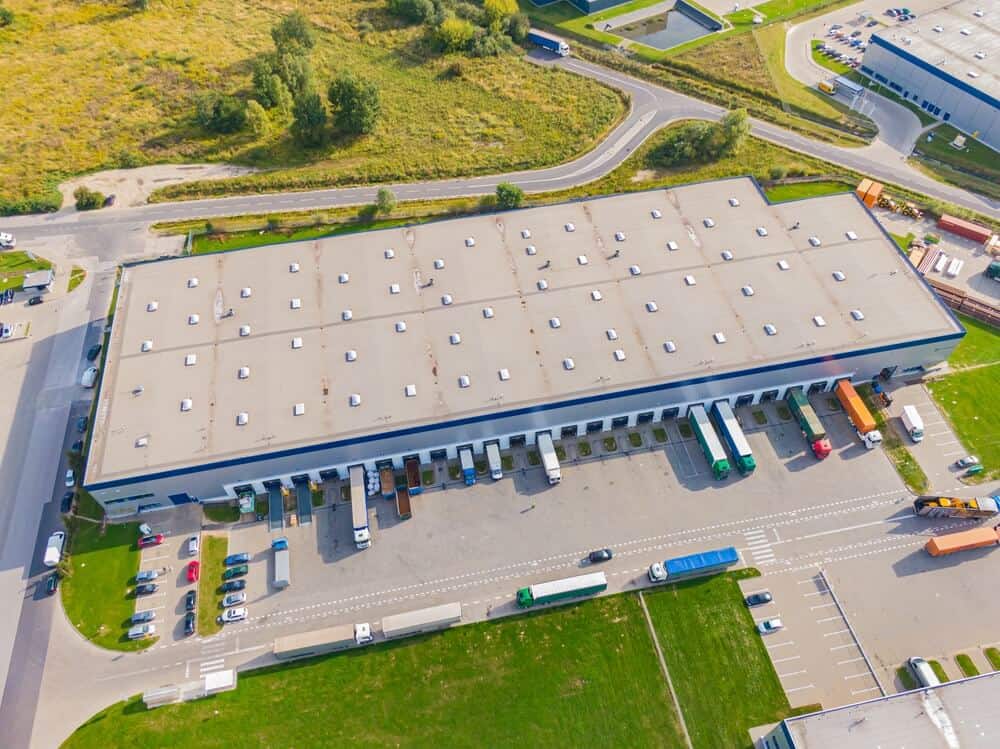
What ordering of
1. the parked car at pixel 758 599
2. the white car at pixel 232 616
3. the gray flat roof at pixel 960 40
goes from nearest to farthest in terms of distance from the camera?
the parked car at pixel 758 599 < the white car at pixel 232 616 < the gray flat roof at pixel 960 40

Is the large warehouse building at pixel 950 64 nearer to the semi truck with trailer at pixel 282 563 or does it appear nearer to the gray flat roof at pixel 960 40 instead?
the gray flat roof at pixel 960 40

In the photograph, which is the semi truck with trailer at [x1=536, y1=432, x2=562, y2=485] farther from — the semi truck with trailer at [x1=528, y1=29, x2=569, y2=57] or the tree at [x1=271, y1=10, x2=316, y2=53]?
the semi truck with trailer at [x1=528, y1=29, x2=569, y2=57]

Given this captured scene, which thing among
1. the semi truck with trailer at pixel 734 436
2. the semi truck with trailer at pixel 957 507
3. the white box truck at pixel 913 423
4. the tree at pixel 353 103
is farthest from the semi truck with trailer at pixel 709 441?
the tree at pixel 353 103

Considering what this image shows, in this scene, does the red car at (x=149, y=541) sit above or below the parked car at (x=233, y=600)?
above

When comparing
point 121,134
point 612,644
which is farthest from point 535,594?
point 121,134

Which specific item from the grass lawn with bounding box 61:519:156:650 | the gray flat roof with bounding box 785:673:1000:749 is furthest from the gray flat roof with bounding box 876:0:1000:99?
the grass lawn with bounding box 61:519:156:650

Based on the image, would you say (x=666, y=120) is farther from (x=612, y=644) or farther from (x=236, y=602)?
(x=236, y=602)

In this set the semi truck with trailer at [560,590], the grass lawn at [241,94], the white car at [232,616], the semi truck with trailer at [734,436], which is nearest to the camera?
the semi truck with trailer at [560,590]

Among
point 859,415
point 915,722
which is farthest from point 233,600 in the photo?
point 859,415
